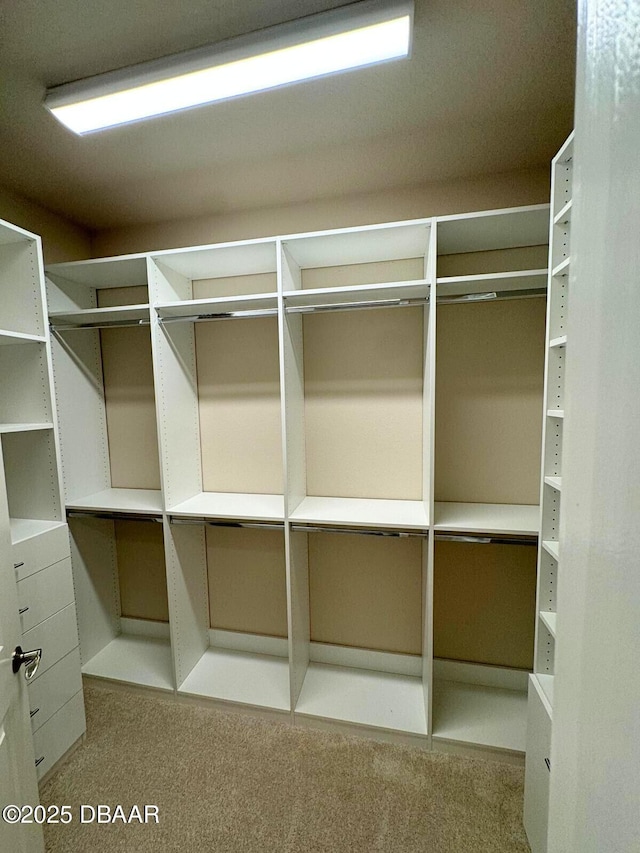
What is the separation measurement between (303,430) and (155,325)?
0.98 metres

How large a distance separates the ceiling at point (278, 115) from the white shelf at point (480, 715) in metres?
2.72

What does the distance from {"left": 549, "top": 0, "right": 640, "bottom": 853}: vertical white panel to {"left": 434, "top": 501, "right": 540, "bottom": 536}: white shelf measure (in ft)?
4.28

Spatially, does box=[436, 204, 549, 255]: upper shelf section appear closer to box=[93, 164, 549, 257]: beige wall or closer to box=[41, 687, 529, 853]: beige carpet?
box=[93, 164, 549, 257]: beige wall

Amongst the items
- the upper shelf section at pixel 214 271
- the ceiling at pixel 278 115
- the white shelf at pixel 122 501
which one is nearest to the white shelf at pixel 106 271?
the upper shelf section at pixel 214 271

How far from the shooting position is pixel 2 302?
171 cm

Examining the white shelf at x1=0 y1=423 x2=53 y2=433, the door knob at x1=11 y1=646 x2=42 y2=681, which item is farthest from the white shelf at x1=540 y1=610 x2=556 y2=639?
the white shelf at x1=0 y1=423 x2=53 y2=433

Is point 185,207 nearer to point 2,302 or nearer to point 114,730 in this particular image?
point 2,302

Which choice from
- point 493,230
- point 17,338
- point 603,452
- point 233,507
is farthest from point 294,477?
point 603,452

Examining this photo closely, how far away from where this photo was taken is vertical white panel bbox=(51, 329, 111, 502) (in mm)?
2104

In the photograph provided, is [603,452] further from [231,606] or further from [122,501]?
[231,606]

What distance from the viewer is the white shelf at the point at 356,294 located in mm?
1607

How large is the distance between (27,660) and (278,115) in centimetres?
204

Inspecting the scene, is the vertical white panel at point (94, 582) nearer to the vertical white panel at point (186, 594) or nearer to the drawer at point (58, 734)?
the drawer at point (58, 734)

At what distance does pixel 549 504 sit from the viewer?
4.28 ft
